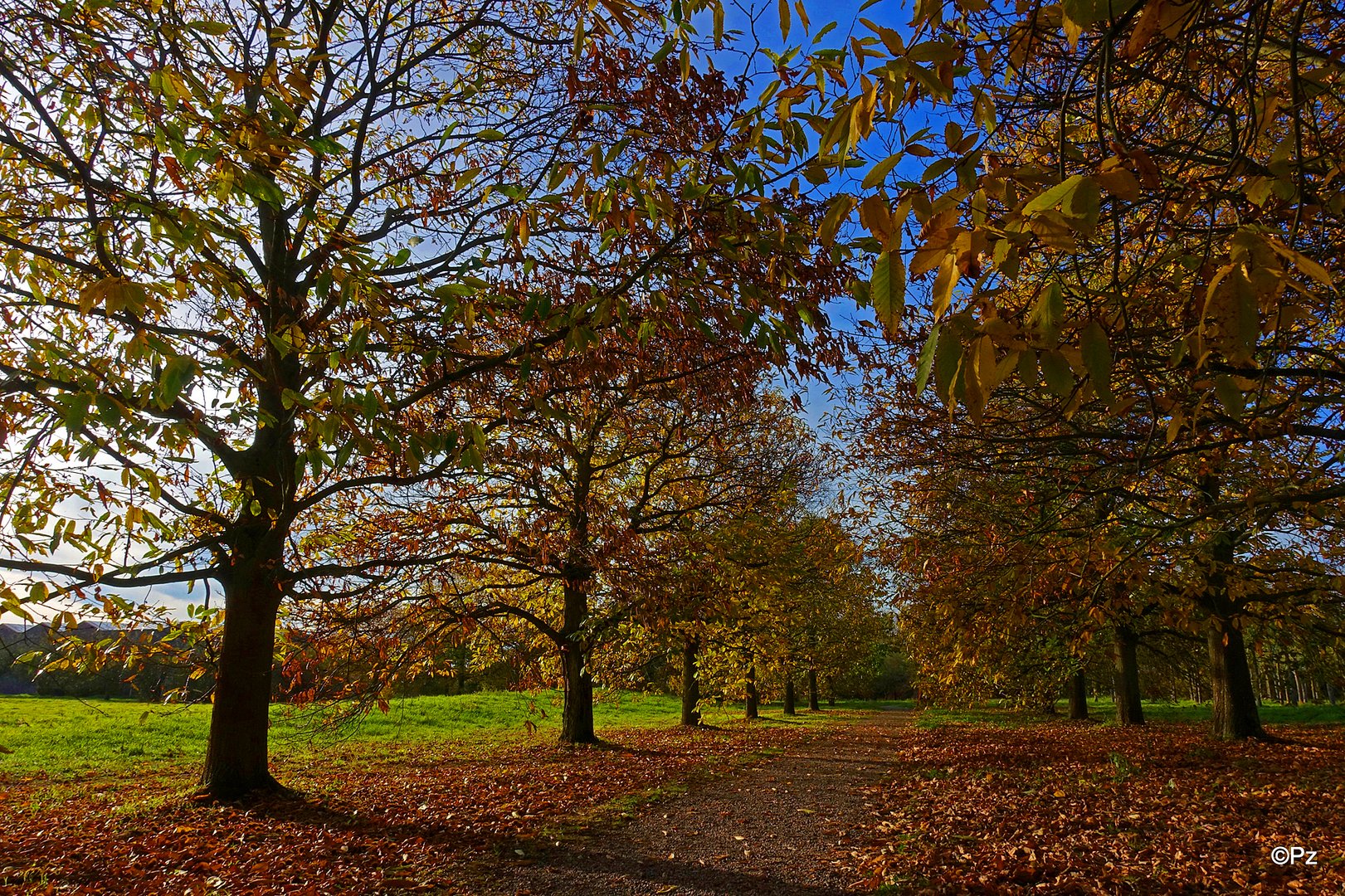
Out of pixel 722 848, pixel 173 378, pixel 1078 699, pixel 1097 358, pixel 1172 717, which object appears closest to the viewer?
pixel 1097 358

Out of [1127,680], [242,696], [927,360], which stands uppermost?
[927,360]

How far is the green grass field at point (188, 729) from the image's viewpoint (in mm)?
12676

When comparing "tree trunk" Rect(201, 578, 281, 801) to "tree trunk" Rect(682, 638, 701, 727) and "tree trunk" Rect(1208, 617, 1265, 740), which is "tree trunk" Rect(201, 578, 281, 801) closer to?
"tree trunk" Rect(682, 638, 701, 727)

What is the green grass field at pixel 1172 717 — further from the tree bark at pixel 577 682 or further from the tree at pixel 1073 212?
the tree at pixel 1073 212

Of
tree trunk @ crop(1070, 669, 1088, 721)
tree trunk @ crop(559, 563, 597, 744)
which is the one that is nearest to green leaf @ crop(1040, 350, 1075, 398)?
tree trunk @ crop(559, 563, 597, 744)

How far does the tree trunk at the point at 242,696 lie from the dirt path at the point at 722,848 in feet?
13.0

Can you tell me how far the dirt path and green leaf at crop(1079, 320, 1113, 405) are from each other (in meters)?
5.09

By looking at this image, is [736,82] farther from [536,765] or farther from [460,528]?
[536,765]

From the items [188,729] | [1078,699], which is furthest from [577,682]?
[1078,699]

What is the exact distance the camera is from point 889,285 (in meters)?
1.53

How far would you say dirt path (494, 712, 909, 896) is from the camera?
5395mm

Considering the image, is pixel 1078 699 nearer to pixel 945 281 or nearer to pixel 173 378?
pixel 945 281

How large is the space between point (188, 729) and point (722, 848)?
17.7 meters

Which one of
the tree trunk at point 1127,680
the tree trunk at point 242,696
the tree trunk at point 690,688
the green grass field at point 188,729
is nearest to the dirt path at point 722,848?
the green grass field at point 188,729
